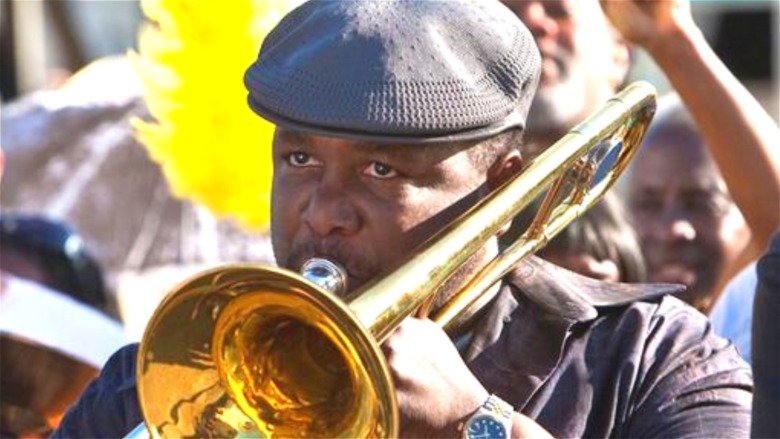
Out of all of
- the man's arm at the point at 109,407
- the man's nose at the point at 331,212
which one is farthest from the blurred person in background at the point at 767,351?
the man's arm at the point at 109,407

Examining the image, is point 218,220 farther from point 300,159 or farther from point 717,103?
point 300,159

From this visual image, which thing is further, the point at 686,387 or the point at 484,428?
the point at 686,387

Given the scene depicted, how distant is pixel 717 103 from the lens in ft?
A: 15.5

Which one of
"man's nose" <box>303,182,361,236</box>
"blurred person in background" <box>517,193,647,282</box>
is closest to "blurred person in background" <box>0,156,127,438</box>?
"blurred person in background" <box>517,193,647,282</box>

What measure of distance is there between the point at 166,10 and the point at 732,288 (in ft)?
4.58

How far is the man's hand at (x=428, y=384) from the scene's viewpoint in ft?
10.7

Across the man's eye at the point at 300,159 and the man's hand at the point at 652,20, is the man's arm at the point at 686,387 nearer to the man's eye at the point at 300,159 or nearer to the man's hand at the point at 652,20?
the man's eye at the point at 300,159

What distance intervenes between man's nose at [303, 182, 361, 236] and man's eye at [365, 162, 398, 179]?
0.17 ft

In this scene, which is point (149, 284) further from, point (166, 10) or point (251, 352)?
point (251, 352)

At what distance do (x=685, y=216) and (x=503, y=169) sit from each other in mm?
2964

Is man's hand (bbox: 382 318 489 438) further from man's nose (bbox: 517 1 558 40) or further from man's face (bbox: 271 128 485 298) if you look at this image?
man's nose (bbox: 517 1 558 40)

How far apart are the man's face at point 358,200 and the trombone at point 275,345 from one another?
59 millimetres

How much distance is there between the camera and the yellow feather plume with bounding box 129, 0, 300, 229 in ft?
16.0

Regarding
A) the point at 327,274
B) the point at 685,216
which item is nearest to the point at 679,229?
the point at 685,216
